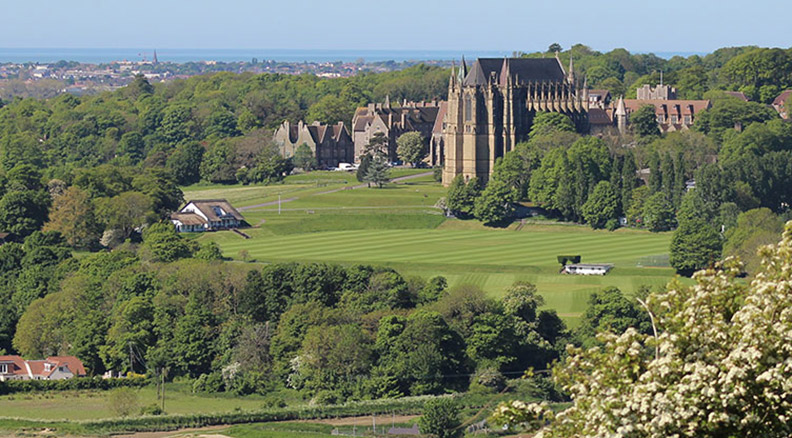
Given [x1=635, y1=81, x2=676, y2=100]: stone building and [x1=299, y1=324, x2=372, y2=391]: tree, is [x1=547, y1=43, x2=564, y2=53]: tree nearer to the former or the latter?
[x1=635, y1=81, x2=676, y2=100]: stone building

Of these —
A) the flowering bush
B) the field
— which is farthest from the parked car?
the flowering bush

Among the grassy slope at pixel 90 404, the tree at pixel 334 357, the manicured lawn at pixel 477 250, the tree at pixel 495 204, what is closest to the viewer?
the grassy slope at pixel 90 404

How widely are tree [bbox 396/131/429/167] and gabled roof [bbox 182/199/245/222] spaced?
3237 centimetres

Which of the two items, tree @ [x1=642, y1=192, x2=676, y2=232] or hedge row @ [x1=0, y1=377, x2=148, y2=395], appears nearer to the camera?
hedge row @ [x1=0, y1=377, x2=148, y2=395]

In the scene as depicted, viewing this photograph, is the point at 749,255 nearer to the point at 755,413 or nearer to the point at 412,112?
the point at 755,413

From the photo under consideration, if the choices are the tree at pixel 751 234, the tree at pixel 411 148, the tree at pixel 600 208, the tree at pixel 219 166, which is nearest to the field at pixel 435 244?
the tree at pixel 600 208

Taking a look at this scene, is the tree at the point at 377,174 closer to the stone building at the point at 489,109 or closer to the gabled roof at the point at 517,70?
the stone building at the point at 489,109

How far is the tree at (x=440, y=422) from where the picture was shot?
42.5 metres

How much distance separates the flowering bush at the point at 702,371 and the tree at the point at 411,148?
98328mm

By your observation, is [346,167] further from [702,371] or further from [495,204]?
[702,371]

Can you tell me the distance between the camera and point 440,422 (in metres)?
42.6

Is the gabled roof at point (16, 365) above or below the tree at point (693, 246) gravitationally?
below

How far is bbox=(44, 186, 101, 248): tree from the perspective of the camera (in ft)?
258

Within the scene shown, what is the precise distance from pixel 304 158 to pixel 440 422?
73.9 m
